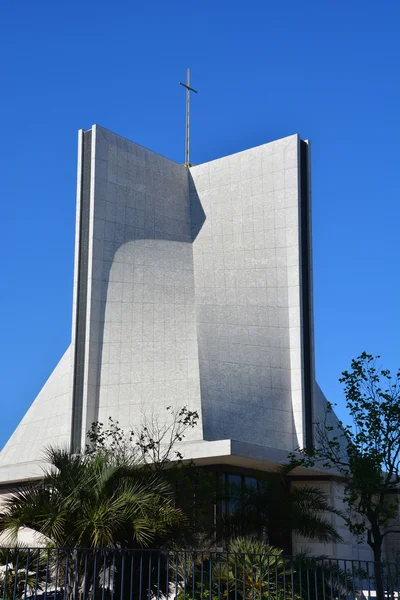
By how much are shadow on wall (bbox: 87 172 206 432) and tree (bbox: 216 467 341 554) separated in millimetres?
8721

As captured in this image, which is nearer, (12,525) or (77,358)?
(12,525)

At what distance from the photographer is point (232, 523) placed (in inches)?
770

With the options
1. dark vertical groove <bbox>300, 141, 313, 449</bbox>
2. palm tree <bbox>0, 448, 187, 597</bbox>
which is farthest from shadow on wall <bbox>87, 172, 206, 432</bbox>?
palm tree <bbox>0, 448, 187, 597</bbox>

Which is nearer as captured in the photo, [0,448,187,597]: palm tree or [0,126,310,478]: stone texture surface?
[0,448,187,597]: palm tree

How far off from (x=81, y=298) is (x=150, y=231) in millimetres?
3875

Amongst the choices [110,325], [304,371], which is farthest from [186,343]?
[304,371]

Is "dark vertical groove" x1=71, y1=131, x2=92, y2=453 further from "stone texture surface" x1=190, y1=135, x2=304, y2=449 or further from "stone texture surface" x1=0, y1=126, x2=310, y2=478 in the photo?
"stone texture surface" x1=190, y1=135, x2=304, y2=449

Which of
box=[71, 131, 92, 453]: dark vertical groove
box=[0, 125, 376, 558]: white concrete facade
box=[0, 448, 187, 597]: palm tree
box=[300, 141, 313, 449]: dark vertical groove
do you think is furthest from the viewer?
box=[300, 141, 313, 449]: dark vertical groove

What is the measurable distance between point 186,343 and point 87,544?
1497 centimetres

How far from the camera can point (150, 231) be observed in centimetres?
3034

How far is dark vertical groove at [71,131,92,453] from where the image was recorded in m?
27.3

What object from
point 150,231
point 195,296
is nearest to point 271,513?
point 195,296

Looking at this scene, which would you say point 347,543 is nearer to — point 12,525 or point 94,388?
point 94,388

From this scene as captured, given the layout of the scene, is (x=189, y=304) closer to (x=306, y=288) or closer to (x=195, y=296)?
(x=195, y=296)
